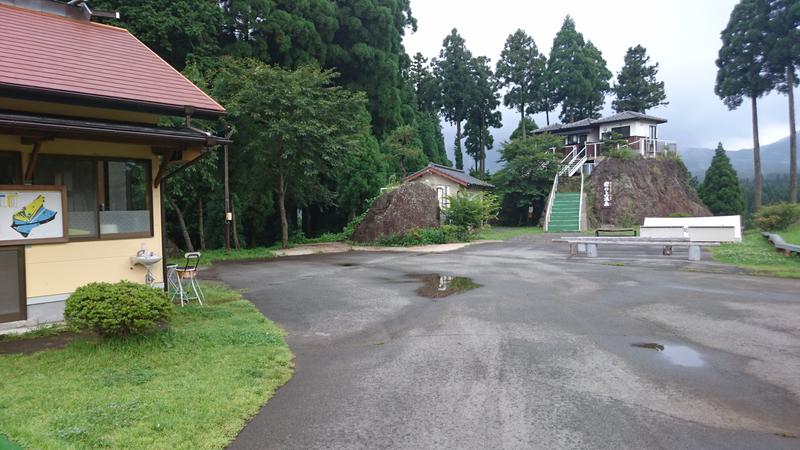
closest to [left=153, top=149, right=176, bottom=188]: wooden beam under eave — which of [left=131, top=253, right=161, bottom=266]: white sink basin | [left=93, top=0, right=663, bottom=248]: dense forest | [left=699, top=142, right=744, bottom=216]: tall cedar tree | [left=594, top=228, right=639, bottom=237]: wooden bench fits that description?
[left=131, top=253, right=161, bottom=266]: white sink basin

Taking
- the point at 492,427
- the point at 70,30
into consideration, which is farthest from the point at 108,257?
the point at 492,427

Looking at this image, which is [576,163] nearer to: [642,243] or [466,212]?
[466,212]

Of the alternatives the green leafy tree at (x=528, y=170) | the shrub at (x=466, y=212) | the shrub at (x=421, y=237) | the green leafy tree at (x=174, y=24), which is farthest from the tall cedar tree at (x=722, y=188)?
the green leafy tree at (x=174, y=24)

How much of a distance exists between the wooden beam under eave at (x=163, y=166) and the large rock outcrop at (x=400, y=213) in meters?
14.8

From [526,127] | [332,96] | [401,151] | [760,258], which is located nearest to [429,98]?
[526,127]

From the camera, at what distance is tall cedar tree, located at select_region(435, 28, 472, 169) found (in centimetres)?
4762

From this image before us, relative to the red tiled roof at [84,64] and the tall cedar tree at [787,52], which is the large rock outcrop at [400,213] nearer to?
the red tiled roof at [84,64]

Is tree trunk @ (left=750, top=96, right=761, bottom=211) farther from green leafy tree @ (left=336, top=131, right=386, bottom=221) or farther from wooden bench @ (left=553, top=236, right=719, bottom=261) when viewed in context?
green leafy tree @ (left=336, top=131, right=386, bottom=221)

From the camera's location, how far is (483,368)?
214 inches

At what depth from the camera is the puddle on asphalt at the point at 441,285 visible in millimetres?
10133

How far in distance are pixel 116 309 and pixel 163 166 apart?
3.27m

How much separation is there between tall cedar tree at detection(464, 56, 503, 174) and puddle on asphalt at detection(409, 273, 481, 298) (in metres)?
36.0

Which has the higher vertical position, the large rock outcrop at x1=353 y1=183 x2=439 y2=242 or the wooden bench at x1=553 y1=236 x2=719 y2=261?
the large rock outcrop at x1=353 y1=183 x2=439 y2=242

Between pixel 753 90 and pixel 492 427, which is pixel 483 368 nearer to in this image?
pixel 492 427
